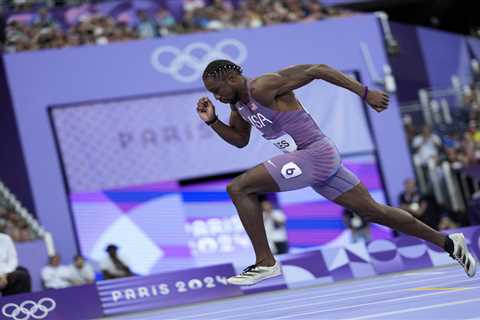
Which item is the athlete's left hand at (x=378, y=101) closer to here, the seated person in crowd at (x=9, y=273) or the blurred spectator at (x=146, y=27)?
the seated person in crowd at (x=9, y=273)

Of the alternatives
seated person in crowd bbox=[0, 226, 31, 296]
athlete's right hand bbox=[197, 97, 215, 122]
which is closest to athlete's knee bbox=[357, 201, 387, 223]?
athlete's right hand bbox=[197, 97, 215, 122]

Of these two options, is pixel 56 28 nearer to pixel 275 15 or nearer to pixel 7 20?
pixel 7 20

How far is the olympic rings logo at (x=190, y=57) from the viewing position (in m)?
19.2

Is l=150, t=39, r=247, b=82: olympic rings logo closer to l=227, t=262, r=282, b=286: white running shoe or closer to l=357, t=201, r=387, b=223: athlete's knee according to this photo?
l=357, t=201, r=387, b=223: athlete's knee

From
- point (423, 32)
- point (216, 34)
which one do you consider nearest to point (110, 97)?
point (216, 34)

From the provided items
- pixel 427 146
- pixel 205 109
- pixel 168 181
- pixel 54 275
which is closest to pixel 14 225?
pixel 54 275

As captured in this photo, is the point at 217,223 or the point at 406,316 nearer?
the point at 406,316

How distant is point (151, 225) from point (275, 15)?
5.39m

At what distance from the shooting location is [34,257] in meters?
16.5

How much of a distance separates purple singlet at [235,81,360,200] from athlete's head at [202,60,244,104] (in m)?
0.15

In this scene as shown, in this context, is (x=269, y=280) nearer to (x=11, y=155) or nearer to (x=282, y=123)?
(x=282, y=123)

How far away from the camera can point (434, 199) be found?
59.4 ft

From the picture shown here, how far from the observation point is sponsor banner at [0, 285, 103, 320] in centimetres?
1219

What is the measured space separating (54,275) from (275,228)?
14.6 ft
